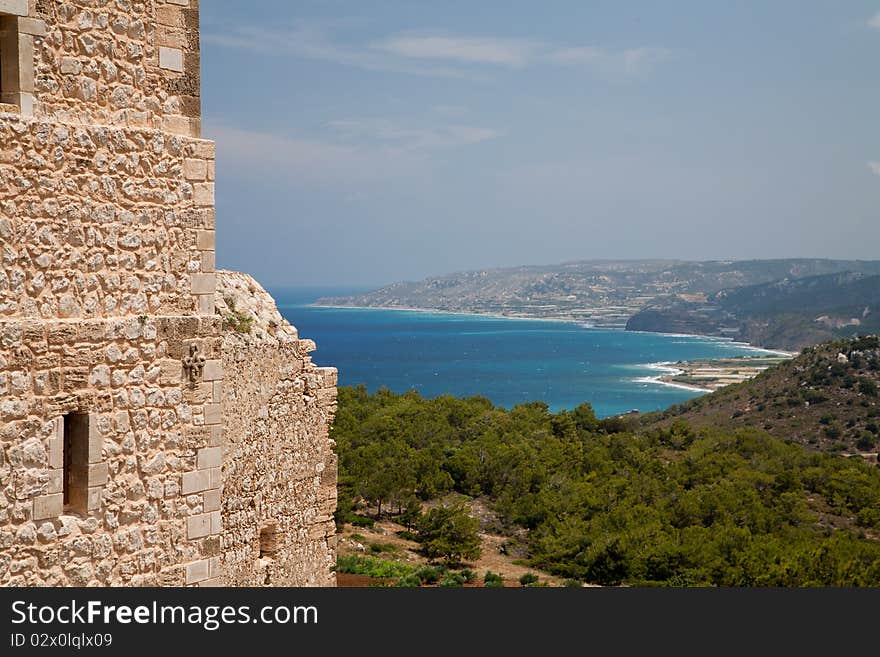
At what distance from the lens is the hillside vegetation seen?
1995cm

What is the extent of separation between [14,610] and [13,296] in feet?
4.96

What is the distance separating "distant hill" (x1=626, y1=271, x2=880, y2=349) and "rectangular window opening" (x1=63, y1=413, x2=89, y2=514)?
11497 centimetres

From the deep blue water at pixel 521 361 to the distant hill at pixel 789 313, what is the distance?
4.44 m

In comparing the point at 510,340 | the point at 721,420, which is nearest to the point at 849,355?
the point at 721,420

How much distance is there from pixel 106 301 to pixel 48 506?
107cm

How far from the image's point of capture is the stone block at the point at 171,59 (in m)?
5.44

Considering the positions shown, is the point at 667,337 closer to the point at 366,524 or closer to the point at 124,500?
the point at 366,524

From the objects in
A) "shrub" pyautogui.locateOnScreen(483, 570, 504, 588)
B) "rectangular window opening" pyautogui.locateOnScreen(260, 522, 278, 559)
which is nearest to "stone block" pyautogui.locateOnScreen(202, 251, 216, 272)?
"rectangular window opening" pyautogui.locateOnScreen(260, 522, 278, 559)

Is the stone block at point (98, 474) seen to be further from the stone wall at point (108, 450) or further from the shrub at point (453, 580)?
the shrub at point (453, 580)

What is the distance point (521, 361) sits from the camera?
479ft

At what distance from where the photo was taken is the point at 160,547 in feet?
18.0

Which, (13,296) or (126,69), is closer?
(13,296)

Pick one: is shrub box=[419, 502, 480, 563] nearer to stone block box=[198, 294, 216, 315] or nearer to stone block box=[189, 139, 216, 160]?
stone block box=[198, 294, 216, 315]

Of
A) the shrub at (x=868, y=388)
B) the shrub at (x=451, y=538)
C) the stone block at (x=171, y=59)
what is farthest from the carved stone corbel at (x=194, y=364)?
the shrub at (x=868, y=388)
